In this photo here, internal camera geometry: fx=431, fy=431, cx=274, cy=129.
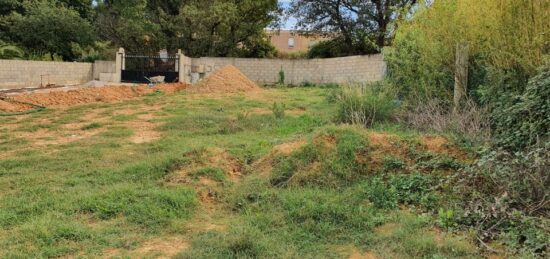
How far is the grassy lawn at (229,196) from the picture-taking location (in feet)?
10.4

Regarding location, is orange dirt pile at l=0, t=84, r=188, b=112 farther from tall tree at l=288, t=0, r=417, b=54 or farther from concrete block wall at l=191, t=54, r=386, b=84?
tall tree at l=288, t=0, r=417, b=54

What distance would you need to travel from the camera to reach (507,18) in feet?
18.3

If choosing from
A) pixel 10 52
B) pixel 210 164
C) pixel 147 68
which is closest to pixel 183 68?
pixel 147 68

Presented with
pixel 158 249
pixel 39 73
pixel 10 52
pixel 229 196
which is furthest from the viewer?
pixel 10 52

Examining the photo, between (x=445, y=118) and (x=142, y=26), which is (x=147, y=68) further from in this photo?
(x=445, y=118)

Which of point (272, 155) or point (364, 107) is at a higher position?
point (364, 107)

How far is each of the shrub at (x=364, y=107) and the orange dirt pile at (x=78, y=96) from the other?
7756mm

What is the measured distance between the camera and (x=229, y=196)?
4.23 m

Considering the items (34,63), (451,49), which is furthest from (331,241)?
(34,63)

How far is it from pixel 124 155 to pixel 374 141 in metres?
3.28

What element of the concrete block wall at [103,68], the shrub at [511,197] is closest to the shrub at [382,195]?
the shrub at [511,197]

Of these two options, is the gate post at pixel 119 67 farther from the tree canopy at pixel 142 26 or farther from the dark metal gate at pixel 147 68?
the tree canopy at pixel 142 26

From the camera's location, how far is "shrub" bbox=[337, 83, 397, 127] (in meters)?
6.82

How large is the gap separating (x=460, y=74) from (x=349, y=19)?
51.4 feet
